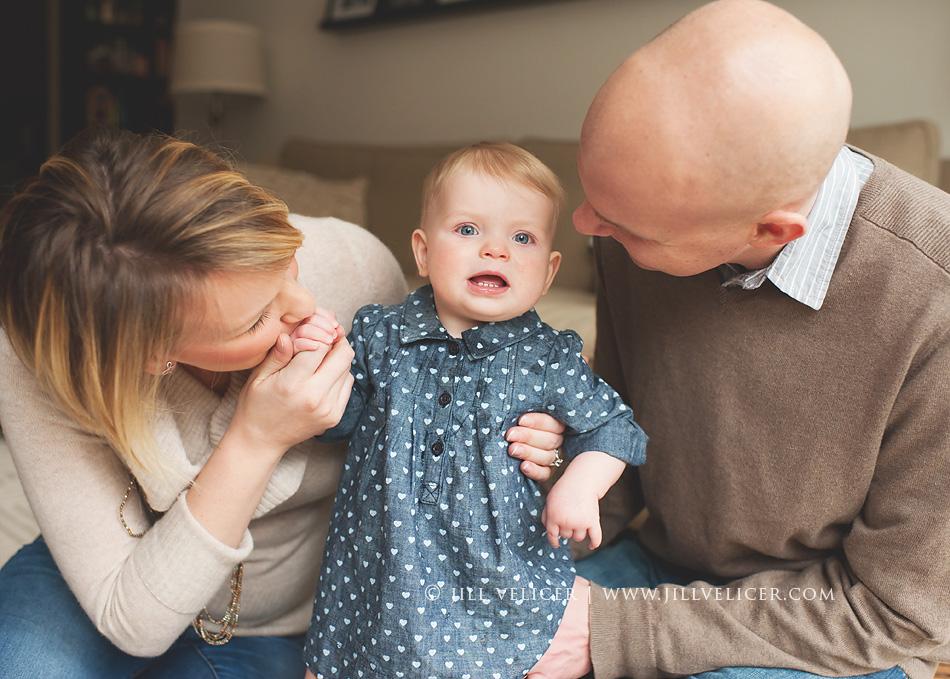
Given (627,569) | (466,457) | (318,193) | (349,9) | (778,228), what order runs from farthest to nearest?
(349,9) < (318,193) < (627,569) < (466,457) < (778,228)

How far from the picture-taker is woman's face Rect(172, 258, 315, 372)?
0.80 m

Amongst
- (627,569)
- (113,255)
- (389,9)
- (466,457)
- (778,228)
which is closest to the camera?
(113,255)

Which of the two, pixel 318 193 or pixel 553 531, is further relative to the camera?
pixel 318 193

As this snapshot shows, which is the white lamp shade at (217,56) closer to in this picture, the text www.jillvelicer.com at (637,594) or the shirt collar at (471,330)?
the shirt collar at (471,330)

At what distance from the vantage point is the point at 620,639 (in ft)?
3.35

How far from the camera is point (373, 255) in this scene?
3.94 feet

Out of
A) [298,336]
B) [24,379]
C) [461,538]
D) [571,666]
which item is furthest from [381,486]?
[24,379]

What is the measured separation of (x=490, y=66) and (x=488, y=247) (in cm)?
264

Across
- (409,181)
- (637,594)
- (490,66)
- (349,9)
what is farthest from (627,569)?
(349,9)

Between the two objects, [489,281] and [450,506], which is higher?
[489,281]

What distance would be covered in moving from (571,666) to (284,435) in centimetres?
51

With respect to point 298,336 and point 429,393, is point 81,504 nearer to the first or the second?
point 298,336

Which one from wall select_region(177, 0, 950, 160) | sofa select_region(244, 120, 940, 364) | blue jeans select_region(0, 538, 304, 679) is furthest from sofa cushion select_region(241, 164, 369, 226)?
blue jeans select_region(0, 538, 304, 679)

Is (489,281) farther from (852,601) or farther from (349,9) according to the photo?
(349,9)
